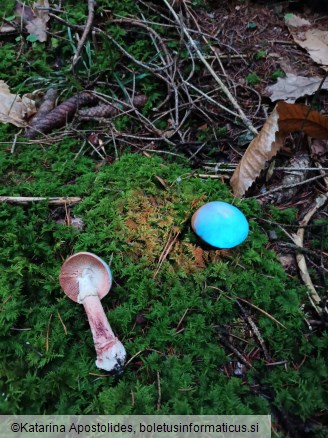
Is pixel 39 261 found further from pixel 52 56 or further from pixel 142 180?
pixel 52 56

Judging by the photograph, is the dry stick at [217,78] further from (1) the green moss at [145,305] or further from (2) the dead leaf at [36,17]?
(2) the dead leaf at [36,17]

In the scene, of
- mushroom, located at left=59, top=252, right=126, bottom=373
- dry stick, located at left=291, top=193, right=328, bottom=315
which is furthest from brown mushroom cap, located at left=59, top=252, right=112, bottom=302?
dry stick, located at left=291, top=193, right=328, bottom=315

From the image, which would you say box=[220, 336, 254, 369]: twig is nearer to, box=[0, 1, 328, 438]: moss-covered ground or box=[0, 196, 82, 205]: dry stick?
box=[0, 1, 328, 438]: moss-covered ground

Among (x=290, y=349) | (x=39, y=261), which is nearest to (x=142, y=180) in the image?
(x=39, y=261)

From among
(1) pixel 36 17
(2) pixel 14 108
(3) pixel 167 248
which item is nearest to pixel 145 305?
(3) pixel 167 248

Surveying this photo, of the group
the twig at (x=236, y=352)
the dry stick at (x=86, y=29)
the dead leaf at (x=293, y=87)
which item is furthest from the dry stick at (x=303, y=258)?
the dry stick at (x=86, y=29)

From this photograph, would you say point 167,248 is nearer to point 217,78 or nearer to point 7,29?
point 217,78

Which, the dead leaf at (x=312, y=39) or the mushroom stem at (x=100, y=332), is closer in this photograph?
the mushroom stem at (x=100, y=332)
